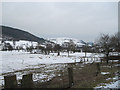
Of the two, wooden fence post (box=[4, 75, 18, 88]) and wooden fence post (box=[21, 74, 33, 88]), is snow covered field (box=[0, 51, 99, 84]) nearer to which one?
wooden fence post (box=[21, 74, 33, 88])

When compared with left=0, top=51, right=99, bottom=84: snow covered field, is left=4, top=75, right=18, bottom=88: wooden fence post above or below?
above

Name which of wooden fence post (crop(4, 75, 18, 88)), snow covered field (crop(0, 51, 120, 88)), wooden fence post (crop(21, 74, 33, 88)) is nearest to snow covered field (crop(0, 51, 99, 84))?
snow covered field (crop(0, 51, 120, 88))

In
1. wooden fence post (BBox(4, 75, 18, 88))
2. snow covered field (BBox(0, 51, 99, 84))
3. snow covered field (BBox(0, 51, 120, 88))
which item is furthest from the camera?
snow covered field (BBox(0, 51, 99, 84))

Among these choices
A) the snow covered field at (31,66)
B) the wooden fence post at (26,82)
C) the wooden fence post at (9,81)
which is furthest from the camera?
the snow covered field at (31,66)

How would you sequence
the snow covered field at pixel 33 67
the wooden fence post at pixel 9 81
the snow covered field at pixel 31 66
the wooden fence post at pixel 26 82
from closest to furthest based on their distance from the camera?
the wooden fence post at pixel 9 81 → the wooden fence post at pixel 26 82 → the snow covered field at pixel 33 67 → the snow covered field at pixel 31 66

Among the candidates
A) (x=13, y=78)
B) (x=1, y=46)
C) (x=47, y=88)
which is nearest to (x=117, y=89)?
(x=47, y=88)

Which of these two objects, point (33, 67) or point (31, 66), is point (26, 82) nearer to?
point (33, 67)

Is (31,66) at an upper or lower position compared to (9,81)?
lower

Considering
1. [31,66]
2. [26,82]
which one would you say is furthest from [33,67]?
[26,82]

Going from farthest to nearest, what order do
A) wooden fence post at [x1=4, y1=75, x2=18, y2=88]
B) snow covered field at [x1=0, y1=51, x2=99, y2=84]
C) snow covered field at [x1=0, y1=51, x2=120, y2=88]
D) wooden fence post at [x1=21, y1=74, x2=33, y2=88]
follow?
snow covered field at [x1=0, y1=51, x2=99, y2=84], snow covered field at [x1=0, y1=51, x2=120, y2=88], wooden fence post at [x1=21, y1=74, x2=33, y2=88], wooden fence post at [x1=4, y1=75, x2=18, y2=88]

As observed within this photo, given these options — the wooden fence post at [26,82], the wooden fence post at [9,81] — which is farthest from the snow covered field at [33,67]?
the wooden fence post at [9,81]

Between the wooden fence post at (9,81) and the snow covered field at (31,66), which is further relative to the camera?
the snow covered field at (31,66)

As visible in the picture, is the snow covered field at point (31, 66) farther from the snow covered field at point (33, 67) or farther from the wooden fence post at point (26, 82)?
the wooden fence post at point (26, 82)

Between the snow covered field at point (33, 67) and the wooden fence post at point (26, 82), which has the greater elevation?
the wooden fence post at point (26, 82)
